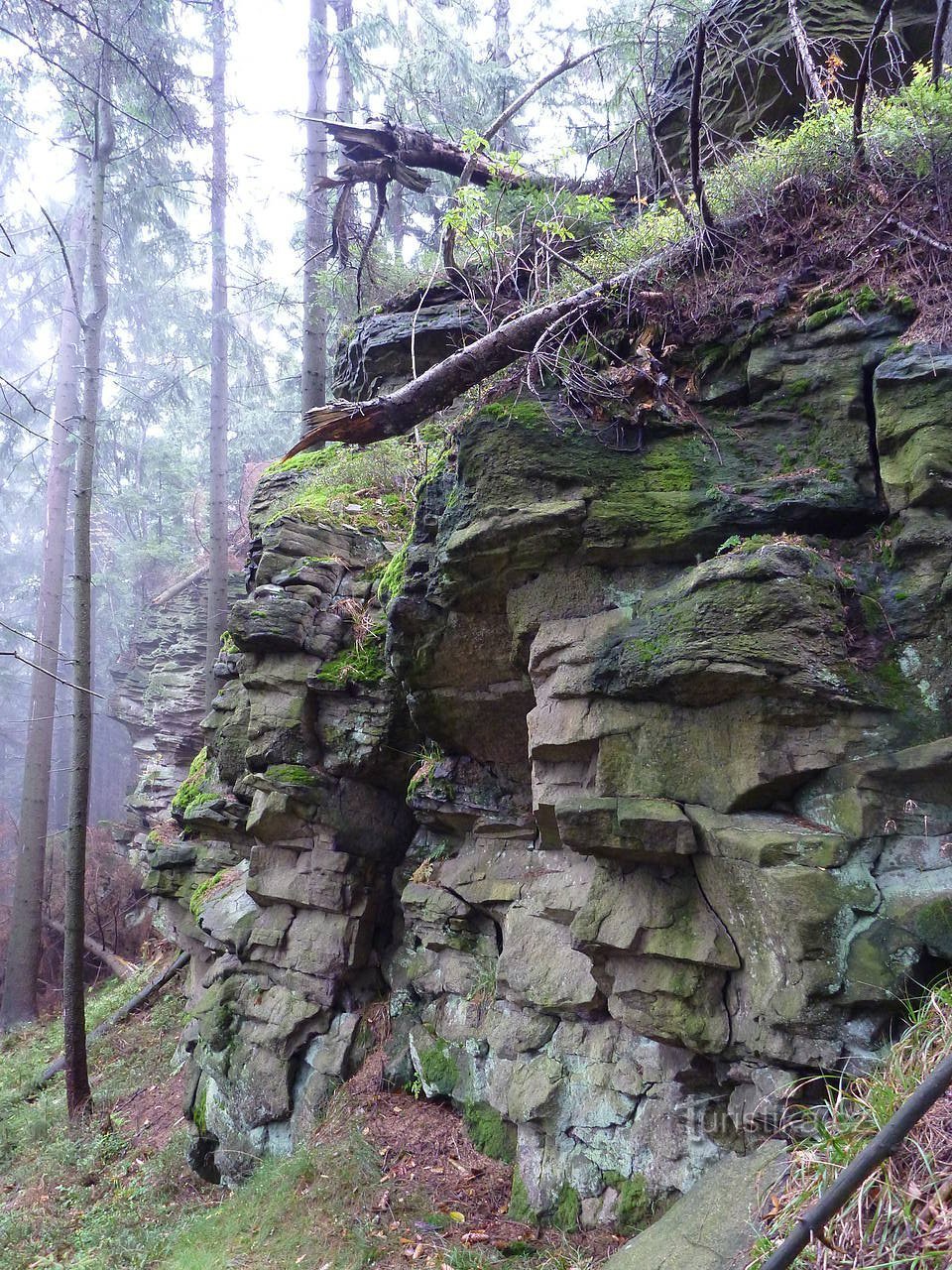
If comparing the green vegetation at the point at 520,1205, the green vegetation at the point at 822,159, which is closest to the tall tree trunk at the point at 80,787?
the green vegetation at the point at 520,1205

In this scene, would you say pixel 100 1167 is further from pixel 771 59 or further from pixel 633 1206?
pixel 771 59

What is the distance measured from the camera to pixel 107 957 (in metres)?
14.6

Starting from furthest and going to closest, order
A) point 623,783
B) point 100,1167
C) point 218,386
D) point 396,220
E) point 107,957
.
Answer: point 218,386
point 396,220
point 107,957
point 100,1167
point 623,783

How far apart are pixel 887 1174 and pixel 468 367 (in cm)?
554

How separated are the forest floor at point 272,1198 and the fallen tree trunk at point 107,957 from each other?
4579 mm

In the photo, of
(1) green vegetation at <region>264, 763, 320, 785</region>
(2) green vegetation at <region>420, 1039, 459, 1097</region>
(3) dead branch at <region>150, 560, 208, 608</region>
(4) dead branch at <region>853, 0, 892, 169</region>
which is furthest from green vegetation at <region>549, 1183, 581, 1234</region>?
(3) dead branch at <region>150, 560, 208, 608</region>

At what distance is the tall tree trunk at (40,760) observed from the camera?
13.9 m

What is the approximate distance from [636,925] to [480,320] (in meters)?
5.94

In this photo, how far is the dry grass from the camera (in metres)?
2.53

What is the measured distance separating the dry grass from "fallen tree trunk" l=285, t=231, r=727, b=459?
493cm

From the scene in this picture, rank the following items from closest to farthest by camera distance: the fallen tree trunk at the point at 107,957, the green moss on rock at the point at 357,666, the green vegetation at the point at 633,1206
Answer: the green vegetation at the point at 633,1206
the green moss on rock at the point at 357,666
the fallen tree trunk at the point at 107,957

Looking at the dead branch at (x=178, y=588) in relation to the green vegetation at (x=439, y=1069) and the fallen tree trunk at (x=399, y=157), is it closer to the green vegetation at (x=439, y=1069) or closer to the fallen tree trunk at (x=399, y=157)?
the fallen tree trunk at (x=399, y=157)

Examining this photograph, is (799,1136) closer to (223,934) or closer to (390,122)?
(223,934)

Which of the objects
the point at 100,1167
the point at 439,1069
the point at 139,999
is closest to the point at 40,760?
the point at 139,999
